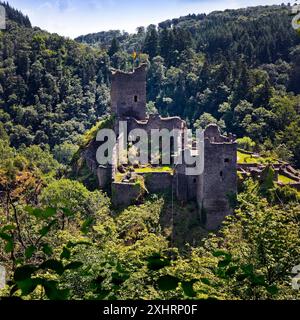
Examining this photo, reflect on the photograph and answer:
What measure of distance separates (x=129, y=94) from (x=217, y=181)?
10.4 metres

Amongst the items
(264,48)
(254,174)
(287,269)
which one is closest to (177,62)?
(264,48)

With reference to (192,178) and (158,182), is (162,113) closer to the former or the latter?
(158,182)

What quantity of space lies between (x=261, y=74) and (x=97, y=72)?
28214mm

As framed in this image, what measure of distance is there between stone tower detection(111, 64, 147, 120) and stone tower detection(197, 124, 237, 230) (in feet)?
29.0

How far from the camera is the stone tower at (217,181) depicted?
26.7 metres

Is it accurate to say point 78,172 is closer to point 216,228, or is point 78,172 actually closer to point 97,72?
point 216,228

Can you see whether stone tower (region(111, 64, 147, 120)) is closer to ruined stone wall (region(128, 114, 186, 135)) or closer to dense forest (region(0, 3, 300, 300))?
ruined stone wall (region(128, 114, 186, 135))

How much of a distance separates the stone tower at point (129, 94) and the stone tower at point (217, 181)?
8828mm

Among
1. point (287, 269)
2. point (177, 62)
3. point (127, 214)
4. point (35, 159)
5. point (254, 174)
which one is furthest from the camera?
point (177, 62)

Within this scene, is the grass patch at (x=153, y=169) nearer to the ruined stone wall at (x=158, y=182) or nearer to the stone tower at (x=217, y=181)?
the ruined stone wall at (x=158, y=182)

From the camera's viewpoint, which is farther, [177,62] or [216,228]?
[177,62]

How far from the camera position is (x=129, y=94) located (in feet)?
115

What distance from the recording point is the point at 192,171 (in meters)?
28.2

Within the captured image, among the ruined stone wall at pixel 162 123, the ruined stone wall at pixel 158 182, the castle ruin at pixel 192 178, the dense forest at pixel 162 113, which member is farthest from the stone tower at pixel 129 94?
the ruined stone wall at pixel 158 182
